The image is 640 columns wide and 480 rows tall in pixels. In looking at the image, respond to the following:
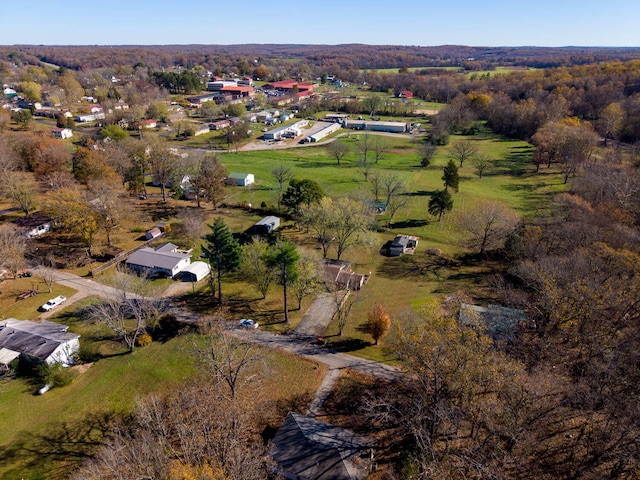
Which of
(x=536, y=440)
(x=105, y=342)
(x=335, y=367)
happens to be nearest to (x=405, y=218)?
(x=335, y=367)

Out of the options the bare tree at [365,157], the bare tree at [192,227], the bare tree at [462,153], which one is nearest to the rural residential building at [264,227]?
the bare tree at [192,227]

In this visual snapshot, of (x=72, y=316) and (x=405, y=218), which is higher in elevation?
(x=405, y=218)

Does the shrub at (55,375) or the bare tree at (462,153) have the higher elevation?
the bare tree at (462,153)

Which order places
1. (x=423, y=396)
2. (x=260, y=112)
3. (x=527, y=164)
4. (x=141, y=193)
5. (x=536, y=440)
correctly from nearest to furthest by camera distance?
(x=423, y=396) → (x=536, y=440) → (x=141, y=193) → (x=527, y=164) → (x=260, y=112)

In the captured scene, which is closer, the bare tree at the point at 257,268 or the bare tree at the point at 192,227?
the bare tree at the point at 257,268

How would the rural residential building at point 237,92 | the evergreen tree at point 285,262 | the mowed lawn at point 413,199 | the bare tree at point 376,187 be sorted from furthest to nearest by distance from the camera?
the rural residential building at point 237,92
the bare tree at point 376,187
the mowed lawn at point 413,199
the evergreen tree at point 285,262

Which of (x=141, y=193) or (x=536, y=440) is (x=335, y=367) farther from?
(x=141, y=193)

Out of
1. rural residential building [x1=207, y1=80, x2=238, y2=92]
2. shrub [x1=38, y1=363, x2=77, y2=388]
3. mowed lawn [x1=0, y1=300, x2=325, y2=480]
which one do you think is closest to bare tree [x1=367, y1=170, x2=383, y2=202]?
mowed lawn [x1=0, y1=300, x2=325, y2=480]

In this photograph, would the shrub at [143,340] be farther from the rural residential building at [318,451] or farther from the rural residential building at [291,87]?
the rural residential building at [291,87]
